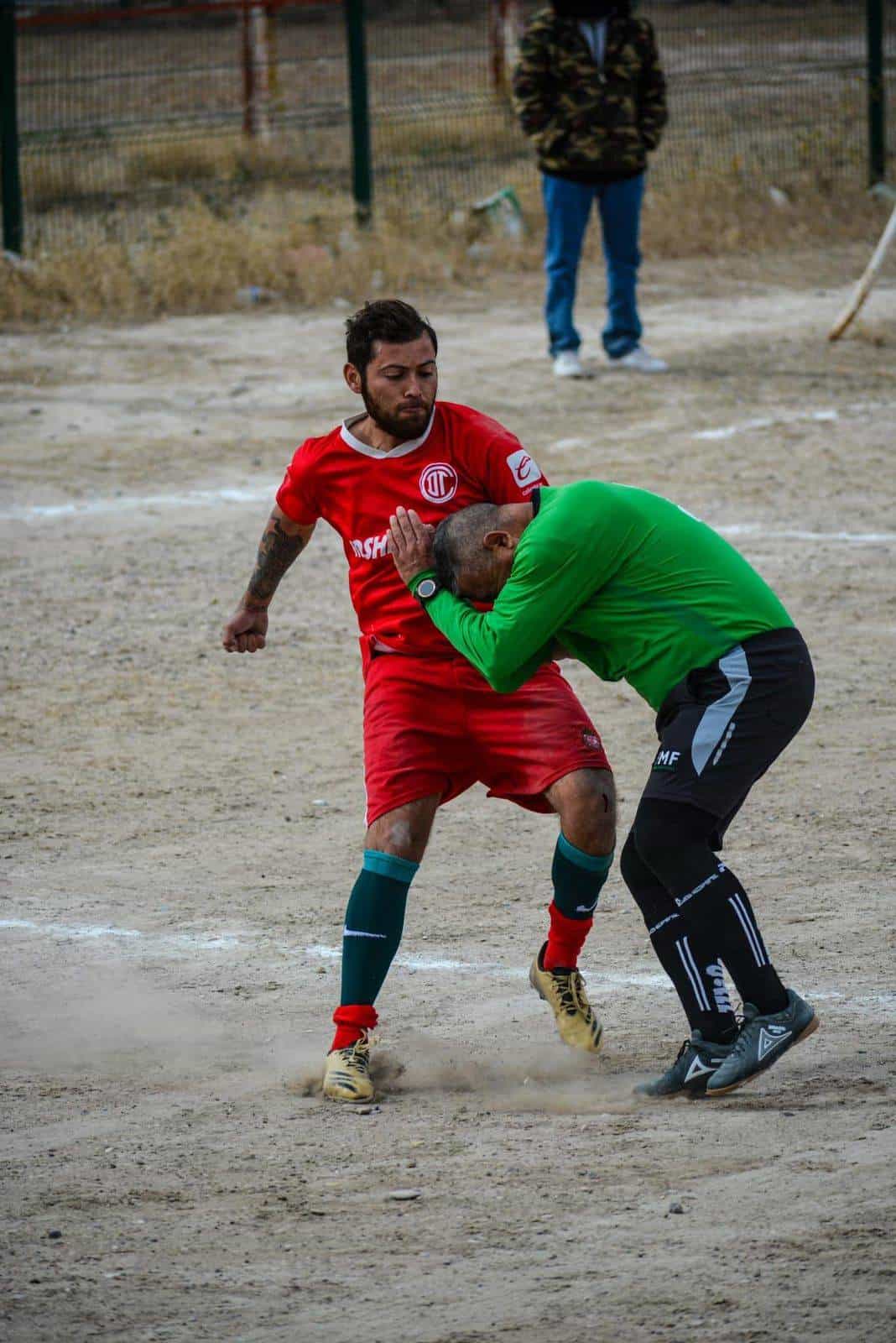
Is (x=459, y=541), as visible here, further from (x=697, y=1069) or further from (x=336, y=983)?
(x=336, y=983)

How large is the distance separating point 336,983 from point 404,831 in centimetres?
86

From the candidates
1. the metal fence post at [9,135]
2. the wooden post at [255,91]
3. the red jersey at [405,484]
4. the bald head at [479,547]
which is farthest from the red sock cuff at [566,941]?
the wooden post at [255,91]

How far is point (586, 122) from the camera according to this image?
12422mm

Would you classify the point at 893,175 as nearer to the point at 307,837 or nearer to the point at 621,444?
the point at 621,444

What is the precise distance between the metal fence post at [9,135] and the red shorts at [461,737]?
39.7ft

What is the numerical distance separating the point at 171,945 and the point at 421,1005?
876 millimetres

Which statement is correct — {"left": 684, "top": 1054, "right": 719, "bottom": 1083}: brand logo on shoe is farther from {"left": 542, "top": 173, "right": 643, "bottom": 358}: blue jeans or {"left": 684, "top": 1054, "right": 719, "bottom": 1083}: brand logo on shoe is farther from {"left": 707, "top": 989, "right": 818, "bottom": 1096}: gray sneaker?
{"left": 542, "top": 173, "right": 643, "bottom": 358}: blue jeans

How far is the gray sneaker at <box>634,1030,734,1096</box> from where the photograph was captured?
441 cm

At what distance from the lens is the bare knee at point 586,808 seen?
15.5 ft

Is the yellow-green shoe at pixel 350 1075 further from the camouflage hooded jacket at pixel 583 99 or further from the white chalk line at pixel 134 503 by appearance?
the camouflage hooded jacket at pixel 583 99

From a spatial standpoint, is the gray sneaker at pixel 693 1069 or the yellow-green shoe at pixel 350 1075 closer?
the gray sneaker at pixel 693 1069

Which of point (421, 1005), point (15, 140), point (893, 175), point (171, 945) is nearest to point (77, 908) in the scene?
point (171, 945)

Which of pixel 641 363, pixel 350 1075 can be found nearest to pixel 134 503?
pixel 641 363

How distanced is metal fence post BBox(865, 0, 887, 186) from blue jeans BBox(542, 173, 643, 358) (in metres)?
7.91
